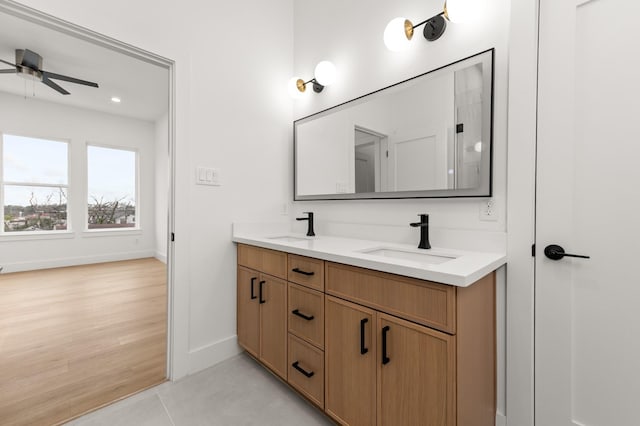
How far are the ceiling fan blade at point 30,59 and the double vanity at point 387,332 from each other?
12.2 ft

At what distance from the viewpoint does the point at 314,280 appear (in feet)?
4.77

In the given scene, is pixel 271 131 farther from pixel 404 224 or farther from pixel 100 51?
pixel 100 51

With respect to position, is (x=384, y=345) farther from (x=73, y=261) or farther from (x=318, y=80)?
(x=73, y=261)

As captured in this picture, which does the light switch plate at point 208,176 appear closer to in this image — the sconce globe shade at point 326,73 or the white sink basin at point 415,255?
the sconce globe shade at point 326,73

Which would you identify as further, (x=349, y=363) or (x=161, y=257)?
A: (x=161, y=257)

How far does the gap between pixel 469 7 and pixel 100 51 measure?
12.3 feet

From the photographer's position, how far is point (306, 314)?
150 centimetres

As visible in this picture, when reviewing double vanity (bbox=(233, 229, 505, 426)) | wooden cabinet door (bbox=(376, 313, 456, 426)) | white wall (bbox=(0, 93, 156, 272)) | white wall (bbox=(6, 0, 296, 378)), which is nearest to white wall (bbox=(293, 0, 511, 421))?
double vanity (bbox=(233, 229, 505, 426))

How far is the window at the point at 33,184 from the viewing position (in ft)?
14.8

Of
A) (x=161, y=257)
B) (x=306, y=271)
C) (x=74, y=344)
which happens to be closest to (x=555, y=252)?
(x=306, y=271)

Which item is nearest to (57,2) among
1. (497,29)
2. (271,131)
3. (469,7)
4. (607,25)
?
(271,131)

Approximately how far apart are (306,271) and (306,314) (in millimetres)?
229

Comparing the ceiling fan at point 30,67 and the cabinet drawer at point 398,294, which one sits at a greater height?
the ceiling fan at point 30,67

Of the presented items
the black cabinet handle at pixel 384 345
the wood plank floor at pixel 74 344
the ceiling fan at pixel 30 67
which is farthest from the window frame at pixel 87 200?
the black cabinet handle at pixel 384 345
